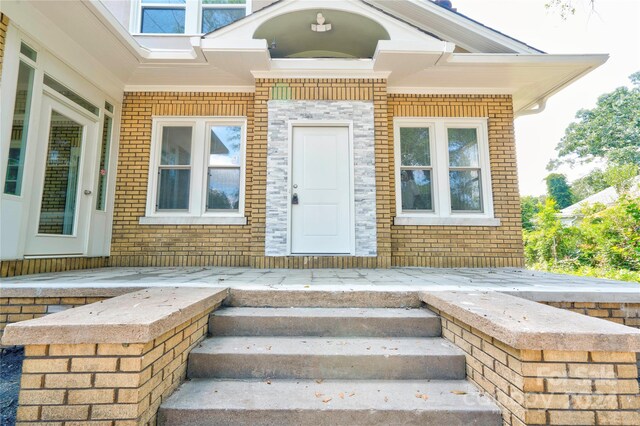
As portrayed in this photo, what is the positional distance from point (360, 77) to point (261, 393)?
4632mm

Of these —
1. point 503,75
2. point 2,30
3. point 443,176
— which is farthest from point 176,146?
point 503,75

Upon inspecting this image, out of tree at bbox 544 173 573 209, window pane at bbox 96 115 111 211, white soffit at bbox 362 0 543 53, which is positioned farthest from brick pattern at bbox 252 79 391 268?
tree at bbox 544 173 573 209

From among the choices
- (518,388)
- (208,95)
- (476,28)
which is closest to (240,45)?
(208,95)

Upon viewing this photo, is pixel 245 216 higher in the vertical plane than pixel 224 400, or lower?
higher

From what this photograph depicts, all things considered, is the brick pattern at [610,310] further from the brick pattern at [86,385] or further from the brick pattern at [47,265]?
the brick pattern at [47,265]

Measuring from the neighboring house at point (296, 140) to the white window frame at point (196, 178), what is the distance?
2 cm

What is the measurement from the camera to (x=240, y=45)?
4.41 metres

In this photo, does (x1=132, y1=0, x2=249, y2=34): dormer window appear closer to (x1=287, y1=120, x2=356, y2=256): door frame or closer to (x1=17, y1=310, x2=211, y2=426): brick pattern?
(x1=287, y1=120, x2=356, y2=256): door frame

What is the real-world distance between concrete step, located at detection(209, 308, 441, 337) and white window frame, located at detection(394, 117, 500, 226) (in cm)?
293

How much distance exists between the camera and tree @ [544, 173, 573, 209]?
3231 cm

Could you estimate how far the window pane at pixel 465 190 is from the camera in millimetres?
5312

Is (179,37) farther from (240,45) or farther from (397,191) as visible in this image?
(397,191)

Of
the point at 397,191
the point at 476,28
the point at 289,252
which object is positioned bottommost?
the point at 289,252

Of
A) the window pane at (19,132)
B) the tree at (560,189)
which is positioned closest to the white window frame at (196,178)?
the window pane at (19,132)
